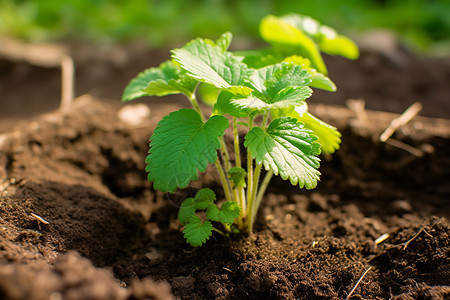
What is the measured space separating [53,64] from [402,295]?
328cm

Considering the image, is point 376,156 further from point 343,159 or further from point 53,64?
point 53,64

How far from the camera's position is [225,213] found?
1274 millimetres

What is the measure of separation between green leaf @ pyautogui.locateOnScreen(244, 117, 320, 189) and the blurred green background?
2.70 metres

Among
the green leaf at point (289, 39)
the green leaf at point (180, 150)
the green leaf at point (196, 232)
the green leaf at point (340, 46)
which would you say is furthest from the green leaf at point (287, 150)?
the green leaf at point (340, 46)

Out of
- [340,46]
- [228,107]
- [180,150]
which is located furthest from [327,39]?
[180,150]

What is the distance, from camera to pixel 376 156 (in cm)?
195

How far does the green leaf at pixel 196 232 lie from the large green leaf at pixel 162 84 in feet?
1.55

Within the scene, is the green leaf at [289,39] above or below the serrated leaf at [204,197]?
above

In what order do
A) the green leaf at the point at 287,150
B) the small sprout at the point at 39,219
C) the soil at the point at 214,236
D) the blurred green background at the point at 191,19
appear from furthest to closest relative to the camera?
the blurred green background at the point at 191,19, the small sprout at the point at 39,219, the soil at the point at 214,236, the green leaf at the point at 287,150

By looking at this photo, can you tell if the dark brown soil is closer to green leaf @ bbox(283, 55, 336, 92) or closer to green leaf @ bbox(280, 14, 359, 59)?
green leaf @ bbox(280, 14, 359, 59)

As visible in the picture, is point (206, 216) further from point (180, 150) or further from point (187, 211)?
point (180, 150)

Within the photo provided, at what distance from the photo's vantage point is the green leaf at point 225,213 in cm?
125

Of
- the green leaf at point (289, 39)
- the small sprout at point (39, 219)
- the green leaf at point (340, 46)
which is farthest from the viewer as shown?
the green leaf at point (340, 46)

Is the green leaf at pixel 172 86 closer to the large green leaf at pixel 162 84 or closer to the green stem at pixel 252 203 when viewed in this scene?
the large green leaf at pixel 162 84
